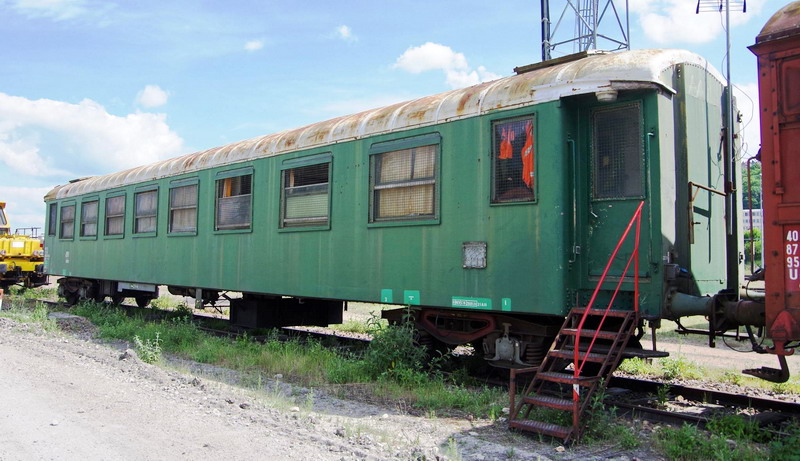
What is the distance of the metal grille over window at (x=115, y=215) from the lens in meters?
13.6

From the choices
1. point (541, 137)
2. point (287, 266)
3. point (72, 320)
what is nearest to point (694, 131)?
point (541, 137)

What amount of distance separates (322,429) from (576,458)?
6.28 feet

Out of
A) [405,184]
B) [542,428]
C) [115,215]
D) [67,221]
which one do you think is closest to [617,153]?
[405,184]

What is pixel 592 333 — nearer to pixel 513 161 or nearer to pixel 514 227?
pixel 514 227

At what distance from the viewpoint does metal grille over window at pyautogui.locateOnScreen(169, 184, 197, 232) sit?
449 inches

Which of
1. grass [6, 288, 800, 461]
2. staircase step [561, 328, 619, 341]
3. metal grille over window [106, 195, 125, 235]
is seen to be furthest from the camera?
metal grille over window [106, 195, 125, 235]

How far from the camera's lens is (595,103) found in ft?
20.6

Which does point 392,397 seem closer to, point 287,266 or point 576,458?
point 576,458

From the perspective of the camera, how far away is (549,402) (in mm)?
5031

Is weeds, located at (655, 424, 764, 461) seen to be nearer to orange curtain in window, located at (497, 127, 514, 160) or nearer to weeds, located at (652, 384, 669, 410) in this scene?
weeds, located at (652, 384, 669, 410)

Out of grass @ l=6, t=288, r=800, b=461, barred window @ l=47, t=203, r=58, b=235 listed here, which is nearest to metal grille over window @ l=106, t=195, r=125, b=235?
barred window @ l=47, t=203, r=58, b=235

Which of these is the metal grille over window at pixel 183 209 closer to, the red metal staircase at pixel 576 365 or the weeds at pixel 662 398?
the red metal staircase at pixel 576 365

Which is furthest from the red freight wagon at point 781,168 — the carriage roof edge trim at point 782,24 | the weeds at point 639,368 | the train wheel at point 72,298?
the train wheel at point 72,298

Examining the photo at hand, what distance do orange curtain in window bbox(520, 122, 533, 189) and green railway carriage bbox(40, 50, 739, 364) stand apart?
0.6 inches
